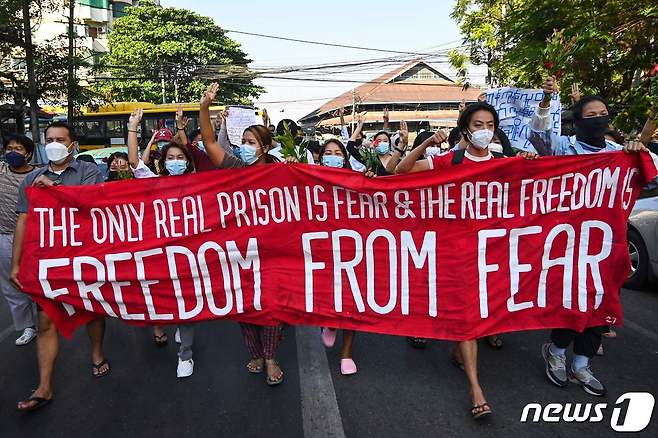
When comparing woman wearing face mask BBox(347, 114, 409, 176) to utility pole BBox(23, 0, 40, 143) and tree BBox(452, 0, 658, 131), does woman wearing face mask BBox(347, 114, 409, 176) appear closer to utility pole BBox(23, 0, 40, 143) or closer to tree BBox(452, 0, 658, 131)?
tree BBox(452, 0, 658, 131)

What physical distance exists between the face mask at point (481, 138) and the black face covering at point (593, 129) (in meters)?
0.80

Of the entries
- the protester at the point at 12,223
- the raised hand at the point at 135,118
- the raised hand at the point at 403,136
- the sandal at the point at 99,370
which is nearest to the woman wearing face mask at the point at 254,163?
the raised hand at the point at 135,118

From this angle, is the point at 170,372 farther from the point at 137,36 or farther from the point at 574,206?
the point at 137,36

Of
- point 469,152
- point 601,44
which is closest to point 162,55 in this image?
point 601,44

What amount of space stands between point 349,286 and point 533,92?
117 inches

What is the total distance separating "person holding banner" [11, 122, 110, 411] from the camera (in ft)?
10.2

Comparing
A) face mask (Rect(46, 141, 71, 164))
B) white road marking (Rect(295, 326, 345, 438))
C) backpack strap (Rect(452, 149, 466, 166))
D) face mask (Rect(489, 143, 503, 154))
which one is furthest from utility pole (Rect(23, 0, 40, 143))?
backpack strap (Rect(452, 149, 466, 166))

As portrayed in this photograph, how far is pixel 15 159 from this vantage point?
155 inches

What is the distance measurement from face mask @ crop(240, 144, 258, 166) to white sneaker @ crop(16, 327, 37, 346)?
2.29 m

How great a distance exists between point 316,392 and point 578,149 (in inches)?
93.2

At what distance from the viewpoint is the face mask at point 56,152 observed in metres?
3.28

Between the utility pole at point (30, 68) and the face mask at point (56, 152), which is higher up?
the utility pole at point (30, 68)

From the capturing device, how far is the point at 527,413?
281 cm

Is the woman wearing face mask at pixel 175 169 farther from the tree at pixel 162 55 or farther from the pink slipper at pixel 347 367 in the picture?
the tree at pixel 162 55
